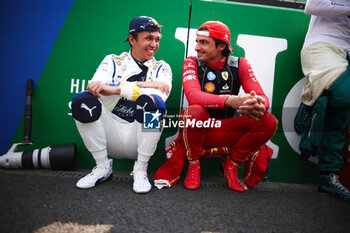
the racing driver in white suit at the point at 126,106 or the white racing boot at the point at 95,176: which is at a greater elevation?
the racing driver in white suit at the point at 126,106

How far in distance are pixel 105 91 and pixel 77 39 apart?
34.6 inches

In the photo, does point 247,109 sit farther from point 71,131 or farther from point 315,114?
point 71,131

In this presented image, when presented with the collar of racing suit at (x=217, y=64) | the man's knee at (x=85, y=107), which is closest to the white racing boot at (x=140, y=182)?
the man's knee at (x=85, y=107)

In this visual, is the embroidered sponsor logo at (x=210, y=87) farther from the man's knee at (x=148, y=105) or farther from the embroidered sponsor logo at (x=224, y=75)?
the man's knee at (x=148, y=105)

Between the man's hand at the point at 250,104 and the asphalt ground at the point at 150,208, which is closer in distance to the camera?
the asphalt ground at the point at 150,208

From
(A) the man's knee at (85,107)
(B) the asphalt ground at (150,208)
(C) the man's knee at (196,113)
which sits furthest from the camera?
(C) the man's knee at (196,113)

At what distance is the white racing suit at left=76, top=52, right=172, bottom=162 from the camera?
1.49 m

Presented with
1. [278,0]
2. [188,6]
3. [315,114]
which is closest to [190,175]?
[315,114]

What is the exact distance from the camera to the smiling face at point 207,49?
169 centimetres

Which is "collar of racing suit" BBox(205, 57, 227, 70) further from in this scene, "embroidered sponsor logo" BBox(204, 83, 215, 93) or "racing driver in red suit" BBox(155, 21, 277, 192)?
"embroidered sponsor logo" BBox(204, 83, 215, 93)

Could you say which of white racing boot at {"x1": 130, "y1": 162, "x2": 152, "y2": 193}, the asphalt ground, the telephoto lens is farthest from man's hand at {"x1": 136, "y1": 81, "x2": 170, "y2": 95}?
the telephoto lens

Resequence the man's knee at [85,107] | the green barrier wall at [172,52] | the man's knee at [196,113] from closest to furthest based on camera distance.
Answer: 1. the man's knee at [85,107]
2. the man's knee at [196,113]
3. the green barrier wall at [172,52]

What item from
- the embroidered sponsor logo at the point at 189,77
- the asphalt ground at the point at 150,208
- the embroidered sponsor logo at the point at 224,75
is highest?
the embroidered sponsor logo at the point at 224,75

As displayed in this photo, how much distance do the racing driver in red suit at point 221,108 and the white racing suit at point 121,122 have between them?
0.76 feet
